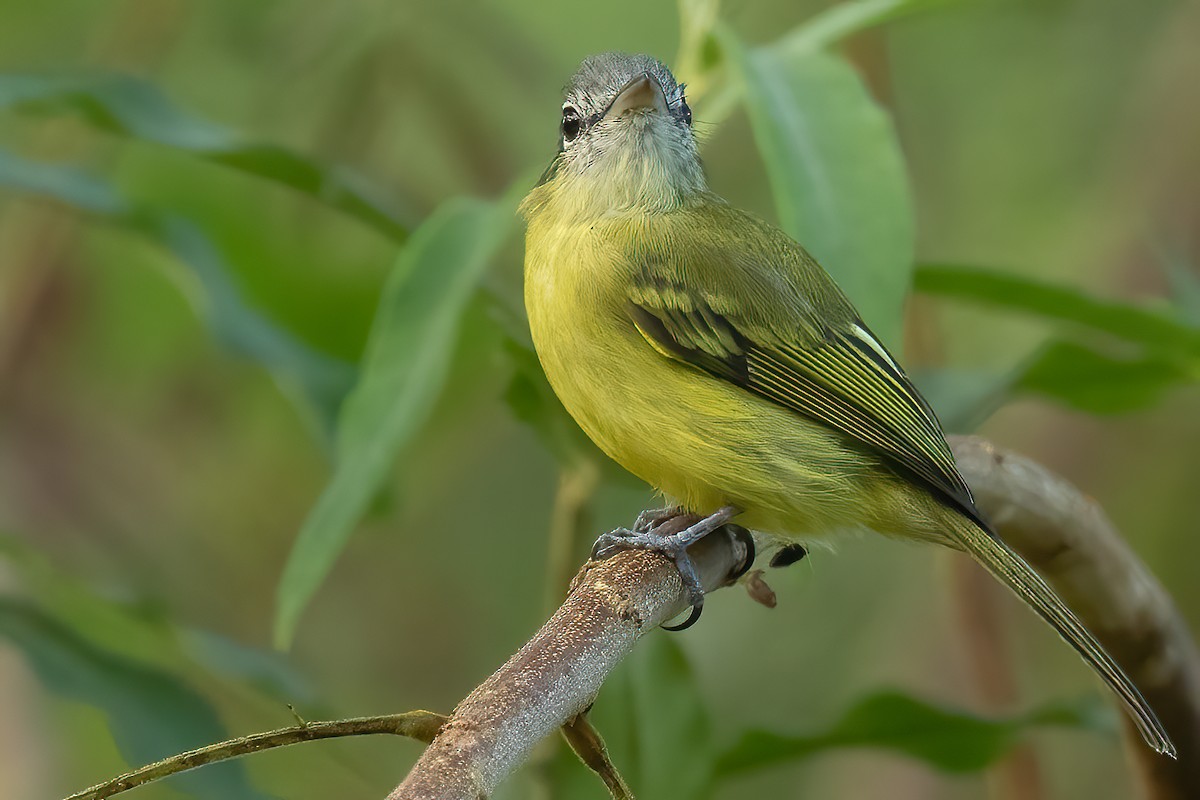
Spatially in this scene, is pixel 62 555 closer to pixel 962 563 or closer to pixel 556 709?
pixel 962 563

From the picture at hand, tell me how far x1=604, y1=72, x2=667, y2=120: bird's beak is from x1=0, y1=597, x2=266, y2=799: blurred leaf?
4.78 feet

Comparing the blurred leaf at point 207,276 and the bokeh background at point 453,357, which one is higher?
the bokeh background at point 453,357

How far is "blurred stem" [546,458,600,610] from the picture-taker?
260cm

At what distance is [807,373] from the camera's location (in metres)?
2.59

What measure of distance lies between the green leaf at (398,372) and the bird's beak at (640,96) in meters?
0.30

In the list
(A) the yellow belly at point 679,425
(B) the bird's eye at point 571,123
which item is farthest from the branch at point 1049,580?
(B) the bird's eye at point 571,123

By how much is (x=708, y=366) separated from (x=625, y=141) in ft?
1.75

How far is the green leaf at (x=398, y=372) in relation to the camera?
2.38m

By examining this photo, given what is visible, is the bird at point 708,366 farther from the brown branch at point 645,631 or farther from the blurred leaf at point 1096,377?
the blurred leaf at point 1096,377

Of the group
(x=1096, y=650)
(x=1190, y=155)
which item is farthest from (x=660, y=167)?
(x=1190, y=155)

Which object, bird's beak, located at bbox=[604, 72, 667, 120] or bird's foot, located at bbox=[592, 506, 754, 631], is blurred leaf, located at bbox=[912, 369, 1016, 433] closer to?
bird's foot, located at bbox=[592, 506, 754, 631]

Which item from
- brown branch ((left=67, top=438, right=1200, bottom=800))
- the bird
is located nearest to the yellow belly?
the bird

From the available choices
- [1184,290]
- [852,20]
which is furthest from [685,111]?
[1184,290]

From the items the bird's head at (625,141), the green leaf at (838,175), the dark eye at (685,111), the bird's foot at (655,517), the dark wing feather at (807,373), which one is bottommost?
the bird's foot at (655,517)
